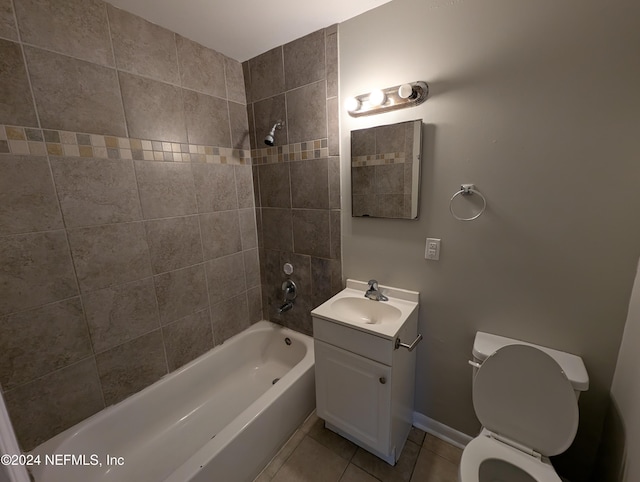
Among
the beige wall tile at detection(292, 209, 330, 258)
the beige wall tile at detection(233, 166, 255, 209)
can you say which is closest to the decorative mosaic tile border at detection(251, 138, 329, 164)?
the beige wall tile at detection(233, 166, 255, 209)

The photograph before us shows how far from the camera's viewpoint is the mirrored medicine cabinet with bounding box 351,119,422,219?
4.74 ft

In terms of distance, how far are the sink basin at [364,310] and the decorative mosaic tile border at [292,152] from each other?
0.95 meters

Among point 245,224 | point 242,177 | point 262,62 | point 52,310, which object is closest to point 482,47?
point 262,62

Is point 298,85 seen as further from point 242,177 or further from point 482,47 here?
point 482,47

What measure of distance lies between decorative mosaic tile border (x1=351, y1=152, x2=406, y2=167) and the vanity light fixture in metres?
0.24

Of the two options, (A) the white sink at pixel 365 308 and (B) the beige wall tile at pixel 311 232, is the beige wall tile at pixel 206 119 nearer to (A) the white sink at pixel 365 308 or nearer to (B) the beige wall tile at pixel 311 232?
(B) the beige wall tile at pixel 311 232

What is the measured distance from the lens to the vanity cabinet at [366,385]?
53.3 inches

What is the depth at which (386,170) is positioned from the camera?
155 cm

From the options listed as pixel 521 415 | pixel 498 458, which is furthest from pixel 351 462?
pixel 521 415

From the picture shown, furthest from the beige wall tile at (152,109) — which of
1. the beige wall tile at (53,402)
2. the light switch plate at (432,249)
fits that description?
the light switch plate at (432,249)

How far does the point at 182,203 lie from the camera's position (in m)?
1.73

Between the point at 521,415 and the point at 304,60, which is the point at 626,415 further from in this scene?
the point at 304,60

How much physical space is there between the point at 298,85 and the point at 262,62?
37cm

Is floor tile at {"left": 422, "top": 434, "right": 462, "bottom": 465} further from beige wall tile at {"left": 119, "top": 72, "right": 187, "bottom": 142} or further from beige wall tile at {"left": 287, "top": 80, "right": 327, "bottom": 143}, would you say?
beige wall tile at {"left": 119, "top": 72, "right": 187, "bottom": 142}
